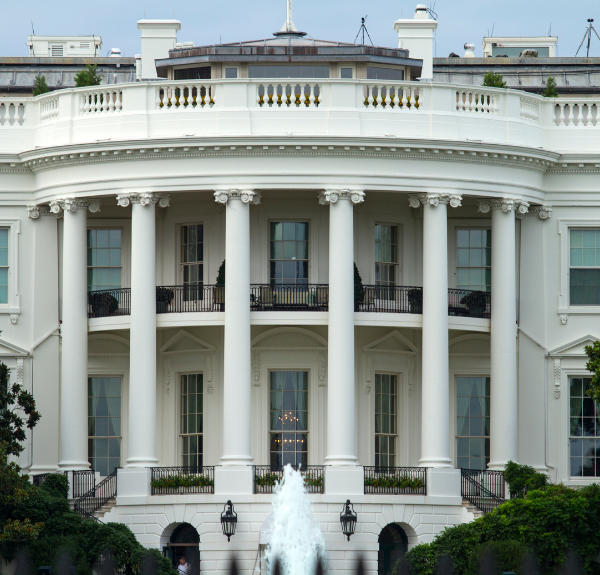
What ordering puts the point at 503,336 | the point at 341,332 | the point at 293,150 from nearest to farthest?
the point at 341,332 < the point at 293,150 < the point at 503,336

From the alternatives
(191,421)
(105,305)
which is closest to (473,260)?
(191,421)

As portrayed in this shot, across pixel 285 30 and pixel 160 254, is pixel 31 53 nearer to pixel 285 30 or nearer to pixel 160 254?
pixel 285 30

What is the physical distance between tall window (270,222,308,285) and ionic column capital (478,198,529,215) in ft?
15.3

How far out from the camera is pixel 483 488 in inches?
1435

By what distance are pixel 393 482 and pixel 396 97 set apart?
943 cm

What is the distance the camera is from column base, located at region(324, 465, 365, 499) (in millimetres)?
35406

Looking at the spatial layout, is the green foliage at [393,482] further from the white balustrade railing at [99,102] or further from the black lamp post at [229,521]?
the white balustrade railing at [99,102]

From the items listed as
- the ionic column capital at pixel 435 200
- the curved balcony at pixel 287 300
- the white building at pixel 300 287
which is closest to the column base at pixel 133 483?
the white building at pixel 300 287

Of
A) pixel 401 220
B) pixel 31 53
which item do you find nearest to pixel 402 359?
pixel 401 220

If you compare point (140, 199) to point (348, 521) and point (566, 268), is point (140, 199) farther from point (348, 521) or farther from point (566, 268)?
point (566, 268)

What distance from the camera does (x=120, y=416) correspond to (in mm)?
40062

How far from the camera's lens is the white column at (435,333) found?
36406 millimetres

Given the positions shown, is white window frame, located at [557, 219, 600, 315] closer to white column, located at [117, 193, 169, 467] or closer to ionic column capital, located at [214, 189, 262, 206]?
ionic column capital, located at [214, 189, 262, 206]

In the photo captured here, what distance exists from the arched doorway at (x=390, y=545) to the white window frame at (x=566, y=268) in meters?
7.79
